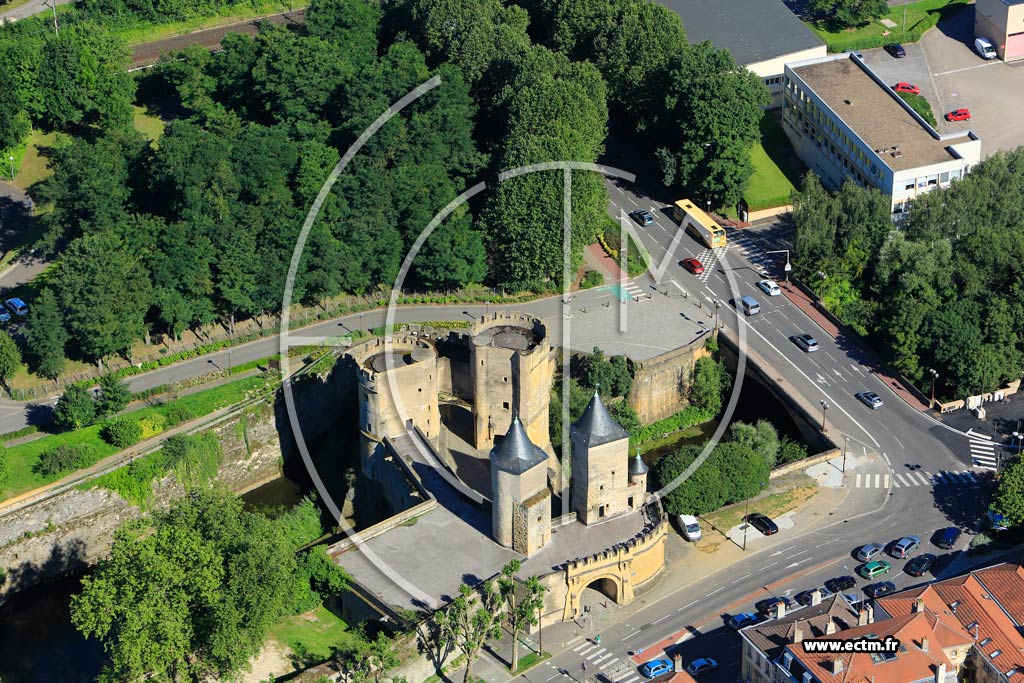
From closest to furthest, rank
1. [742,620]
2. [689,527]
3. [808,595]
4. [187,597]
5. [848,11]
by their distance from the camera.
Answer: [187,597] < [742,620] < [808,595] < [689,527] < [848,11]

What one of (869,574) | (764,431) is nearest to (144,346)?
(764,431)

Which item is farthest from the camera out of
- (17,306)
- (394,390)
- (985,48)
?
(985,48)

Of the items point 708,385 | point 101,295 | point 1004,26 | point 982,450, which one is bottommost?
point 982,450

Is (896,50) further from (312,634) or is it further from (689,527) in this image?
(312,634)

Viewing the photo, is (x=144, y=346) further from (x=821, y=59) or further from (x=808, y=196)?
(x=821, y=59)

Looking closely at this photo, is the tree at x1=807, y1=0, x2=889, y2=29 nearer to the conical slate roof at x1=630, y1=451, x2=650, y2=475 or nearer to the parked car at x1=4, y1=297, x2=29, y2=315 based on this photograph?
the conical slate roof at x1=630, y1=451, x2=650, y2=475

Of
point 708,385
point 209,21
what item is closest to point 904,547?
point 708,385

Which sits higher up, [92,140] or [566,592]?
[92,140]
